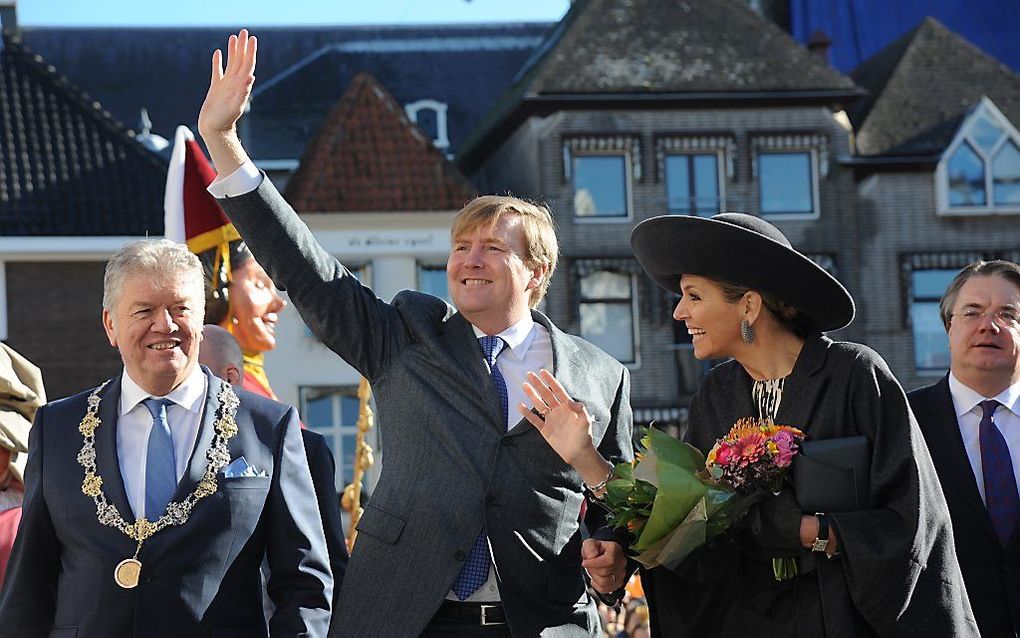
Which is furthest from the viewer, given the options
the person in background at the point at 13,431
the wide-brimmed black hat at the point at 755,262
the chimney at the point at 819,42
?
the chimney at the point at 819,42

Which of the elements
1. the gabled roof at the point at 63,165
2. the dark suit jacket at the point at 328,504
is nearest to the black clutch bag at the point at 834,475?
the dark suit jacket at the point at 328,504

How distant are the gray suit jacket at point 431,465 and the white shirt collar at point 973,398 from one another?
5.69ft

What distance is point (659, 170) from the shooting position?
2956 centimetres

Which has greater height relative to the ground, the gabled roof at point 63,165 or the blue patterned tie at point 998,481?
the gabled roof at point 63,165

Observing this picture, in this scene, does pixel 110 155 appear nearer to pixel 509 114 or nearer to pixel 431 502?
pixel 509 114

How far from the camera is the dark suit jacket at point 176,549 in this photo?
4184 millimetres

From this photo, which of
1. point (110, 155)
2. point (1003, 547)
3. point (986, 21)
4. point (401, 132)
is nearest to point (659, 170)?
point (401, 132)

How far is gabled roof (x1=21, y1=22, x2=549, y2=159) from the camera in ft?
119

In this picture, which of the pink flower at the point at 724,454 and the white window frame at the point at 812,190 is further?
the white window frame at the point at 812,190

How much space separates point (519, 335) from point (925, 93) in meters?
29.1

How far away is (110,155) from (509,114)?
7.76m

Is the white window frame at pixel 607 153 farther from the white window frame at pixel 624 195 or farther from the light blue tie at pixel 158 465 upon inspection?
the light blue tie at pixel 158 465

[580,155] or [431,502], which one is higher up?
[580,155]

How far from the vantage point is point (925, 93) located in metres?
32.3
